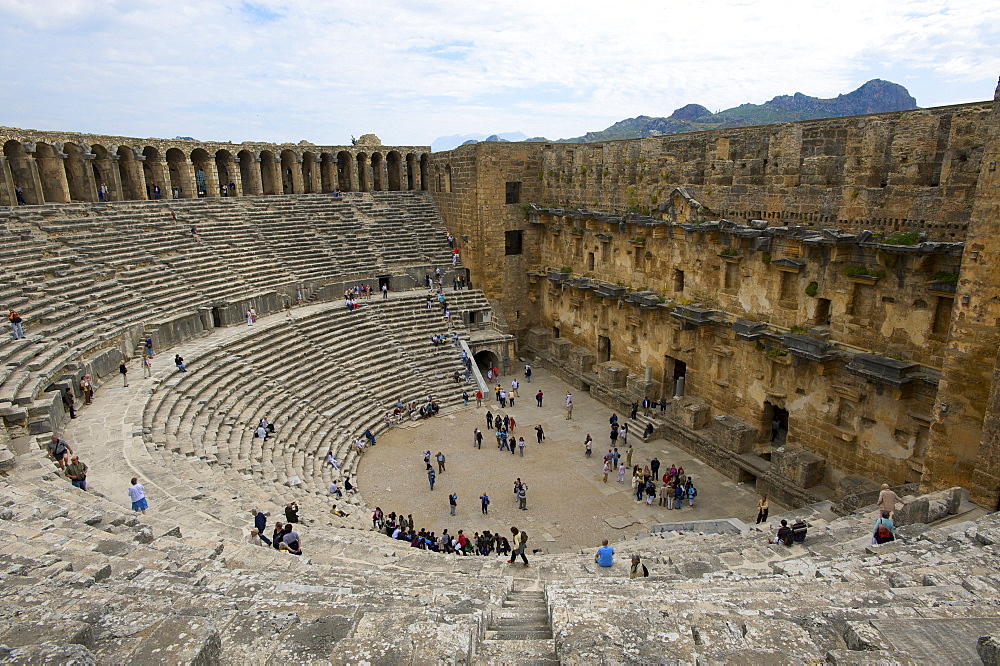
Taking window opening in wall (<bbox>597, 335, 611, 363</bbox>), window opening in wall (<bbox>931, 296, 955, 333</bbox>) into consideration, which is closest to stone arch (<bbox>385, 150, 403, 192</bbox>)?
window opening in wall (<bbox>597, 335, 611, 363</bbox>)

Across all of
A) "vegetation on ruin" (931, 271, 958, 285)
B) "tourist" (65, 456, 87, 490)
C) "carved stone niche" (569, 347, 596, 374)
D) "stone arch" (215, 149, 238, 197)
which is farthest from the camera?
"stone arch" (215, 149, 238, 197)

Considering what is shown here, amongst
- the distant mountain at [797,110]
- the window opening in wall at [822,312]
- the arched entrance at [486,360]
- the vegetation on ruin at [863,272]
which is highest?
the distant mountain at [797,110]

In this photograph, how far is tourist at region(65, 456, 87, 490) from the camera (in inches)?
362

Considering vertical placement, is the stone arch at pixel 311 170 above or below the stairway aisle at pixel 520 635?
above

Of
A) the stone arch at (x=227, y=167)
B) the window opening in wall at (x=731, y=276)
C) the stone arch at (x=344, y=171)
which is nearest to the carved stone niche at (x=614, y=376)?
the window opening in wall at (x=731, y=276)

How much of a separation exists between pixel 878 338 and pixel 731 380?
4476 millimetres

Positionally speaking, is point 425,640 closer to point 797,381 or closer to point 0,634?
point 0,634

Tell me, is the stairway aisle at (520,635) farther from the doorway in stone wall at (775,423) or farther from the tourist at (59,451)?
the doorway in stone wall at (775,423)

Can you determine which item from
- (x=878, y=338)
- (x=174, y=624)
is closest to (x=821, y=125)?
(x=878, y=338)

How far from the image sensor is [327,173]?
30141mm

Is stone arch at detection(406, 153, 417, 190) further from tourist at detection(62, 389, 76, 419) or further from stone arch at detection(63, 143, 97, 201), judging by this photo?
tourist at detection(62, 389, 76, 419)

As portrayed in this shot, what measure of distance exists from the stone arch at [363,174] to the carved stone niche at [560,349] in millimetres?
13153

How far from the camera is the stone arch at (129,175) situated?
2330 cm

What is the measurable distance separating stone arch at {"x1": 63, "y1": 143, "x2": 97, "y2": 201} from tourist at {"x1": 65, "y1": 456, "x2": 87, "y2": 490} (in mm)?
16814
